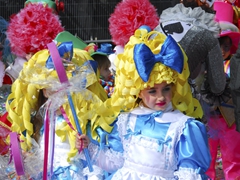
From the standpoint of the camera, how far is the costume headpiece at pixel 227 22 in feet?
19.4

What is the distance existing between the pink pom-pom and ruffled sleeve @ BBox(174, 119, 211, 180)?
1785mm

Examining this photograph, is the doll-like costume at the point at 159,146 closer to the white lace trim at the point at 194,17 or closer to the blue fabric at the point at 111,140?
the blue fabric at the point at 111,140

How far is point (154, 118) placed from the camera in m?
3.97

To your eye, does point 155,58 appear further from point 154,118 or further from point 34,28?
point 34,28

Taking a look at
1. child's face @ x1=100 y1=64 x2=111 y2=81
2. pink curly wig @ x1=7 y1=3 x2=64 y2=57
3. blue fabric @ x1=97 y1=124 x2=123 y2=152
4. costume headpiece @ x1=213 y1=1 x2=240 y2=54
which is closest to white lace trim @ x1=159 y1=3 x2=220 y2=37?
costume headpiece @ x1=213 y1=1 x2=240 y2=54

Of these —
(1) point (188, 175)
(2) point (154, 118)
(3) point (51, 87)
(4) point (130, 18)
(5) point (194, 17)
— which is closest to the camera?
(1) point (188, 175)

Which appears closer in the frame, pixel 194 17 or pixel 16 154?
pixel 16 154

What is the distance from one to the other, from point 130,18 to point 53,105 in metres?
1.54

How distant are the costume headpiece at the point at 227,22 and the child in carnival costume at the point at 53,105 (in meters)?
1.88

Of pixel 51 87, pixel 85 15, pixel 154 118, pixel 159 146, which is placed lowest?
pixel 85 15

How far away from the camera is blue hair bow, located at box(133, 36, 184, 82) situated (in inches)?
151

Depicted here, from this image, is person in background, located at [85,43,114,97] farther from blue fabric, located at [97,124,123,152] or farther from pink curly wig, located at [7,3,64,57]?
blue fabric, located at [97,124,123,152]

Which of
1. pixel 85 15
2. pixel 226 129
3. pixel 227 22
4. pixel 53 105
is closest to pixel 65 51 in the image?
pixel 53 105

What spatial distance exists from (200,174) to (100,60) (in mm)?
3011
